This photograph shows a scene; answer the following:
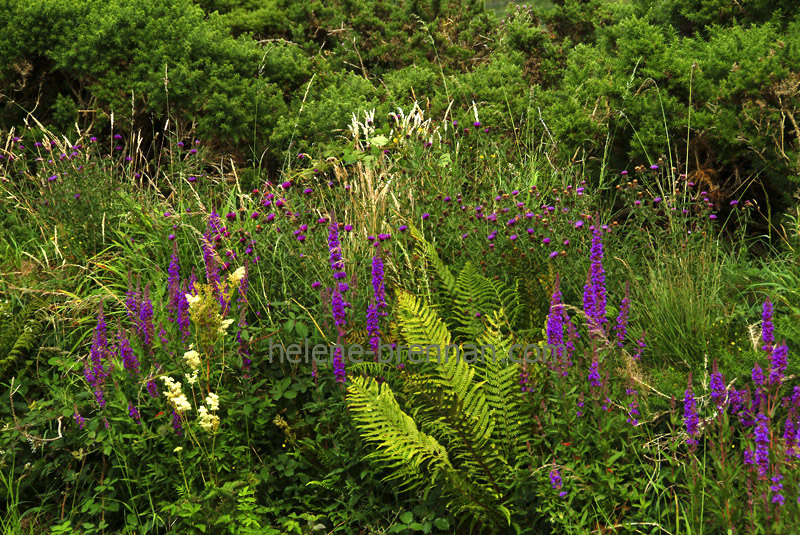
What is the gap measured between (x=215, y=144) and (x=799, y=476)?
545cm

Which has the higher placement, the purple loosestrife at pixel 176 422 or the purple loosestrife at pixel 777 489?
the purple loosestrife at pixel 777 489

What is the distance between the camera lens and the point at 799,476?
2.49 m

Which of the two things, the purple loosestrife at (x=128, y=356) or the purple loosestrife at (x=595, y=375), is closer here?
the purple loosestrife at (x=595, y=375)

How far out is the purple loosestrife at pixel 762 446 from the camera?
2.44 metres

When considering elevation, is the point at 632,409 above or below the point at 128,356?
above

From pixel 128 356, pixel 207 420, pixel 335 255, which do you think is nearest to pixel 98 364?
pixel 128 356

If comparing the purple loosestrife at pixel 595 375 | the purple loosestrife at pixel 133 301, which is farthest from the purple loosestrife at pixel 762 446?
the purple loosestrife at pixel 133 301

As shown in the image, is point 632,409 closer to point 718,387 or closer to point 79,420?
point 718,387

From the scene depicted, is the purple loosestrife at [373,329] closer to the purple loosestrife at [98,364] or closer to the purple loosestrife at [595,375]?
the purple loosestrife at [595,375]

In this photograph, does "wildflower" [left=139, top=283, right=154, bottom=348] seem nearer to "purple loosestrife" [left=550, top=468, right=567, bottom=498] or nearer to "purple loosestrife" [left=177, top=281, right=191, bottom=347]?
"purple loosestrife" [left=177, top=281, right=191, bottom=347]

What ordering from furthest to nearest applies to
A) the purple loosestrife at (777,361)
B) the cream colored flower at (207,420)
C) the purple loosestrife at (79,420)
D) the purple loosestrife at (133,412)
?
the purple loosestrife at (79,420) → the purple loosestrife at (133,412) → the cream colored flower at (207,420) → the purple loosestrife at (777,361)

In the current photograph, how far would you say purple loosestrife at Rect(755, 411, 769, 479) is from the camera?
8.00 ft

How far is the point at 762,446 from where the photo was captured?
2465 millimetres

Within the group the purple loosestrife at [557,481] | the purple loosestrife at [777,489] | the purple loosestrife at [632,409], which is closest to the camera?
the purple loosestrife at [777,489]
